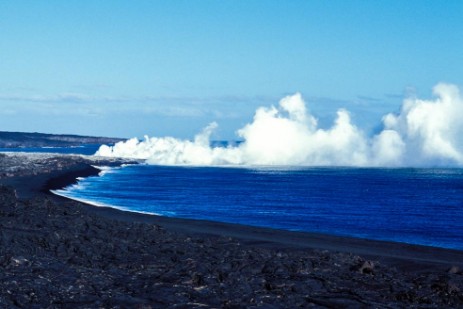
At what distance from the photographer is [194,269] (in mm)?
20609

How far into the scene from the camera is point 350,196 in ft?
231

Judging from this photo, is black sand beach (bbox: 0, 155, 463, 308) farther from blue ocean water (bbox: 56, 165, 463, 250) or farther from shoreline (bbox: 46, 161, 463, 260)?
blue ocean water (bbox: 56, 165, 463, 250)

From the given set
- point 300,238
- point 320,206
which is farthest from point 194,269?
point 320,206

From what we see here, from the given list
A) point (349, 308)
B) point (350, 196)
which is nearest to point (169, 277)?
point (349, 308)

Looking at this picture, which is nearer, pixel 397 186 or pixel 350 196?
pixel 350 196

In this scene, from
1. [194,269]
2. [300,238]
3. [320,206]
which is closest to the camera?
[194,269]

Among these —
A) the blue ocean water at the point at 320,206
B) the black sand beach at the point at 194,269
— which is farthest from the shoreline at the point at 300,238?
the blue ocean water at the point at 320,206

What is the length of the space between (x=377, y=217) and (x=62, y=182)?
135 feet

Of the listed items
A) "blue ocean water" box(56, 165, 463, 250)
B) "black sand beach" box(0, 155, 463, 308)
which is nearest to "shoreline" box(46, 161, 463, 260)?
"black sand beach" box(0, 155, 463, 308)

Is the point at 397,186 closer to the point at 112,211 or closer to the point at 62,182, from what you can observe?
the point at 62,182

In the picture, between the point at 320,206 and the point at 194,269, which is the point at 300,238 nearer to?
the point at 194,269

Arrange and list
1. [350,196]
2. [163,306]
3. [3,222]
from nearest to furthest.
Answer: [163,306]
[3,222]
[350,196]

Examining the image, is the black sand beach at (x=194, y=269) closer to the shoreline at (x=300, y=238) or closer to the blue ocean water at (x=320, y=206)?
the shoreline at (x=300, y=238)

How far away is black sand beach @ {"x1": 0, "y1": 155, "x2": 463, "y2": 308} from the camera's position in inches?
665
